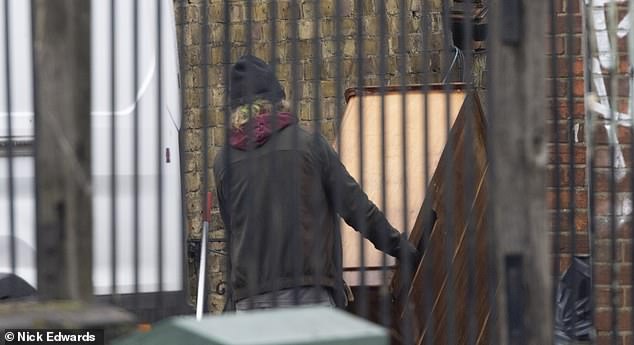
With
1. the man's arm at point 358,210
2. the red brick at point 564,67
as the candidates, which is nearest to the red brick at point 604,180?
the red brick at point 564,67

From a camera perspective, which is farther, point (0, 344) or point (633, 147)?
point (633, 147)

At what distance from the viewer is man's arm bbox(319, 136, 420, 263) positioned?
16.9 ft

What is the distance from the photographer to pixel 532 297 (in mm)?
3762

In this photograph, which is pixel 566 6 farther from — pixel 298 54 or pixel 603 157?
pixel 298 54

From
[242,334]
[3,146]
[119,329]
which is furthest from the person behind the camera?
[3,146]

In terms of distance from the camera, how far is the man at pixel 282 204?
510 cm

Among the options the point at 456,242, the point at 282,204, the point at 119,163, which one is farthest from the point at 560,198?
the point at 119,163

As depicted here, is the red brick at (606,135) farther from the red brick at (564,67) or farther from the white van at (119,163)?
the white van at (119,163)

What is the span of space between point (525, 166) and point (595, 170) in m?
1.49

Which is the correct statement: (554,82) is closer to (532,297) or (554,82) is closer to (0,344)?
(532,297)

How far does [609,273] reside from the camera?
5281 millimetres

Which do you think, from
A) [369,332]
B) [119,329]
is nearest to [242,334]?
[369,332]

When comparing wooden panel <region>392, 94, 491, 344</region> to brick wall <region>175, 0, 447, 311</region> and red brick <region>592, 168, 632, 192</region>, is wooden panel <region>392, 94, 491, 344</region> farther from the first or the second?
red brick <region>592, 168, 632, 192</region>

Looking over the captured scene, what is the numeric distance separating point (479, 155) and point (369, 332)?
2.39 meters
